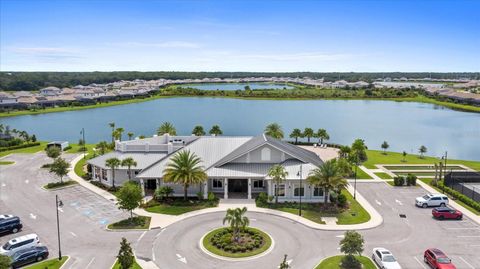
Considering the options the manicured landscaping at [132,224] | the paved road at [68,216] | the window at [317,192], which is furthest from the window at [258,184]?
the paved road at [68,216]

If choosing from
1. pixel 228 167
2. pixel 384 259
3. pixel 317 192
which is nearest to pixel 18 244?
pixel 228 167

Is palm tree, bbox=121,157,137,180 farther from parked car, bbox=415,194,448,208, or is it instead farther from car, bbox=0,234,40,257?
parked car, bbox=415,194,448,208

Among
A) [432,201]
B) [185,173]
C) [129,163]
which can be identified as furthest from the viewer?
[129,163]

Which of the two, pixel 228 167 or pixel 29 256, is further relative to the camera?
pixel 228 167

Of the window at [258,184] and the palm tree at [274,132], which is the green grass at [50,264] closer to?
the window at [258,184]

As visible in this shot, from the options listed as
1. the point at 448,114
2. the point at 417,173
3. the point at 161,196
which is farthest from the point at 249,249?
the point at 448,114

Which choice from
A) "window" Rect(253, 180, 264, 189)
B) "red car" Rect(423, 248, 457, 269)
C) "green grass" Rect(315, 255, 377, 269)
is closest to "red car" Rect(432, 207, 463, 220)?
"red car" Rect(423, 248, 457, 269)

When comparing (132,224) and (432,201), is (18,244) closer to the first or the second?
(132,224)
